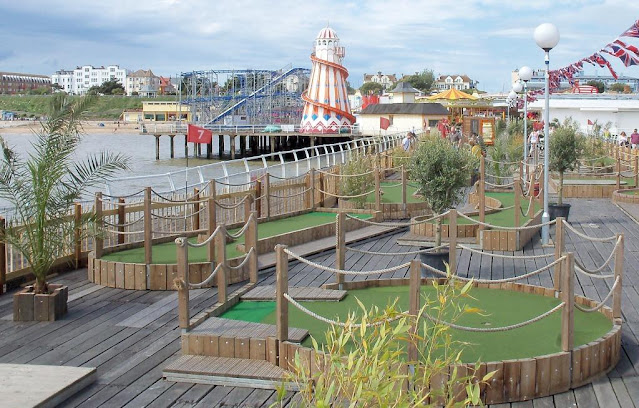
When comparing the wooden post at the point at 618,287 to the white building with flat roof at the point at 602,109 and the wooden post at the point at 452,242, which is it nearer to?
the wooden post at the point at 452,242

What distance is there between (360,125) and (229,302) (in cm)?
5698

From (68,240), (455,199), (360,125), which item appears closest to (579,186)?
(455,199)

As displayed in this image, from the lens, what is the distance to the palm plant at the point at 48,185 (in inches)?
327

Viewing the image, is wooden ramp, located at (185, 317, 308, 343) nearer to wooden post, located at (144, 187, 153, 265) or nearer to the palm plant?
the palm plant

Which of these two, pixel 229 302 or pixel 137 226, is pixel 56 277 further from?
pixel 229 302

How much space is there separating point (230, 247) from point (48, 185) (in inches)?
130

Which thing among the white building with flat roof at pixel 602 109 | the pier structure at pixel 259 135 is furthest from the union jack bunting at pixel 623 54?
the pier structure at pixel 259 135

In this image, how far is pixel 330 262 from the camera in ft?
36.4

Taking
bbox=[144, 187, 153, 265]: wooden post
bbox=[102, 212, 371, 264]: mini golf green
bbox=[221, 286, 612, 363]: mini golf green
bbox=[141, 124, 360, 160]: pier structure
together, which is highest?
bbox=[141, 124, 360, 160]: pier structure

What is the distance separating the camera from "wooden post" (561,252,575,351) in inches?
236

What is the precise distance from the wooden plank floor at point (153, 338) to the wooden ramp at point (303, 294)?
2.48ft

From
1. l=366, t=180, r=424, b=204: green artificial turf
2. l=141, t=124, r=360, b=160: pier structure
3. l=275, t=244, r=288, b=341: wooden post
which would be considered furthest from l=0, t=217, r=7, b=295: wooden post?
l=141, t=124, r=360, b=160: pier structure

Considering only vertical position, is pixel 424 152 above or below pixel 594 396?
above

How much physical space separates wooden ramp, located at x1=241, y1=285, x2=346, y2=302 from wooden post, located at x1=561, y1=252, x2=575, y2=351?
244cm
